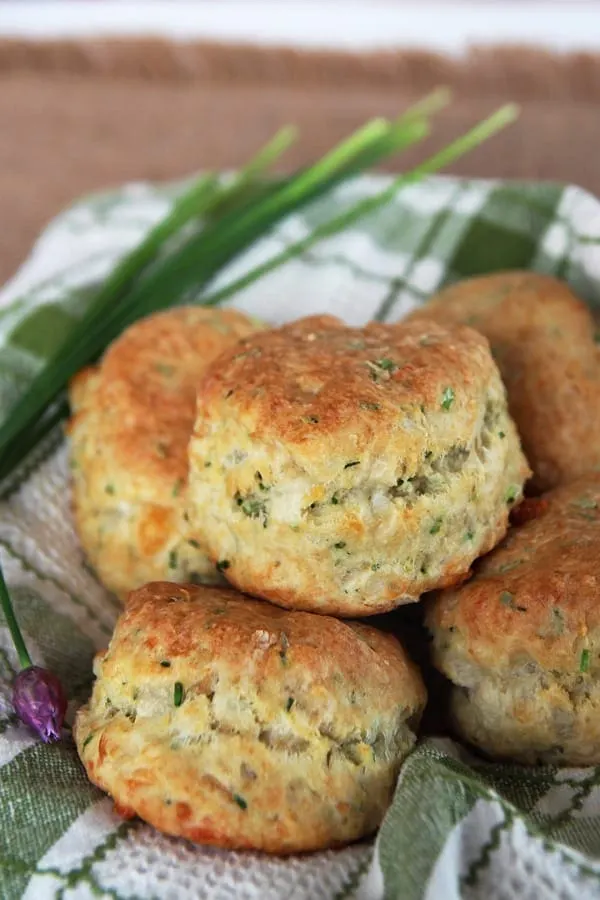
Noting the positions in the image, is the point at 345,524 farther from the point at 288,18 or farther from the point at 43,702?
the point at 288,18

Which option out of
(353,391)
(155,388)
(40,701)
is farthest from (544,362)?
(40,701)

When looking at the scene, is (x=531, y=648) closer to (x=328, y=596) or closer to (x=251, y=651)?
(x=328, y=596)

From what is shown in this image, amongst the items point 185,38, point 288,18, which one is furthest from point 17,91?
point 288,18

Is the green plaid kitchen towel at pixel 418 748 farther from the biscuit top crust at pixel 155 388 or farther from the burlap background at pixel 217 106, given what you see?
the burlap background at pixel 217 106

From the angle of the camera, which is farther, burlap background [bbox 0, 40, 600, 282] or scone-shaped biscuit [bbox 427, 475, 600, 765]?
burlap background [bbox 0, 40, 600, 282]

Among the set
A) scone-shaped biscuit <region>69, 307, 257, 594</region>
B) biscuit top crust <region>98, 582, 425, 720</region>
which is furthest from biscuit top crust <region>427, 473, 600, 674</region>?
scone-shaped biscuit <region>69, 307, 257, 594</region>

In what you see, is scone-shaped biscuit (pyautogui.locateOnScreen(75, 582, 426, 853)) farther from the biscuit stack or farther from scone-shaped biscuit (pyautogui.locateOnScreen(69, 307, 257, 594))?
scone-shaped biscuit (pyautogui.locateOnScreen(69, 307, 257, 594))
